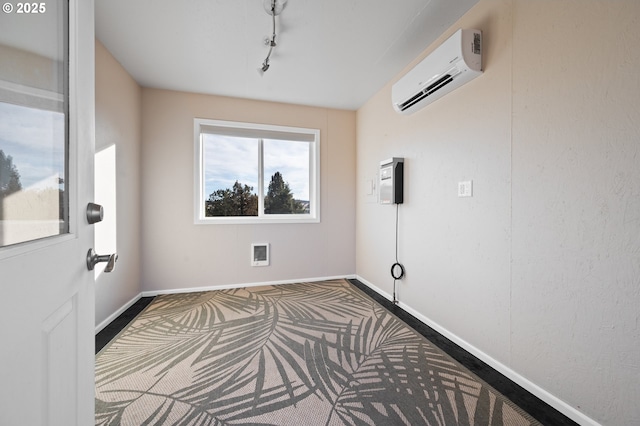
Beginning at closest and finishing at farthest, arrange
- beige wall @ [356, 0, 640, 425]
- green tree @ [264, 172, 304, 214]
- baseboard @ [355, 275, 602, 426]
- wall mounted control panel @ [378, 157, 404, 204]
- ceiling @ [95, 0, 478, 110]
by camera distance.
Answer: beige wall @ [356, 0, 640, 425] < baseboard @ [355, 275, 602, 426] < ceiling @ [95, 0, 478, 110] < wall mounted control panel @ [378, 157, 404, 204] < green tree @ [264, 172, 304, 214]

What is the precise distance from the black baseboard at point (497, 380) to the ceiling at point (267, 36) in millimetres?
2556

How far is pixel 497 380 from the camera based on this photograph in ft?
5.41

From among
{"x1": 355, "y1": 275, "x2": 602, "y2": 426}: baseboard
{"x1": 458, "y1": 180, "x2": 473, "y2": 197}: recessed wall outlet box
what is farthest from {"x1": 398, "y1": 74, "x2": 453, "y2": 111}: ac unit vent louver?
{"x1": 355, "y1": 275, "x2": 602, "y2": 426}: baseboard

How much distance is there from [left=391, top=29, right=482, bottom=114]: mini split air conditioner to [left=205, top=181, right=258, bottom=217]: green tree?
223cm

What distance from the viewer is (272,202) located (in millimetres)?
3715

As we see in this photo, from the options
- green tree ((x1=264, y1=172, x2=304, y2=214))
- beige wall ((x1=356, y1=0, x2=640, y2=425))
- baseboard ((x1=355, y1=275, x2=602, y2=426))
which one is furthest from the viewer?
green tree ((x1=264, y1=172, x2=304, y2=214))

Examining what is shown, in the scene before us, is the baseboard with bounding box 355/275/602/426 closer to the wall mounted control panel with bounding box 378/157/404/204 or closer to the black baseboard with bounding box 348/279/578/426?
the black baseboard with bounding box 348/279/578/426

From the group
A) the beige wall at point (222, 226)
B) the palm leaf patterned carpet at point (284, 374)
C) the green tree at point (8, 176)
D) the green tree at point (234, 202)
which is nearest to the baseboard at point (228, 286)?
the beige wall at point (222, 226)

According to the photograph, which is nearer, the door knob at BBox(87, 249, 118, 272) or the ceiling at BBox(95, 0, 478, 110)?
the door knob at BBox(87, 249, 118, 272)

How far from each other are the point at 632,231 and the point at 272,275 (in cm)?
327

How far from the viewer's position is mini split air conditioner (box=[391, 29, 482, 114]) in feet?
5.95

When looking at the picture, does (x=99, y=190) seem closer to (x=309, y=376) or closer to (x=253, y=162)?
(x=253, y=162)

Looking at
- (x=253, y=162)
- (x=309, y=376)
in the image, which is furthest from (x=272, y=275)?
(x=309, y=376)

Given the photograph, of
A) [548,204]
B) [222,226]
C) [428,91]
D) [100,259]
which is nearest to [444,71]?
[428,91]
